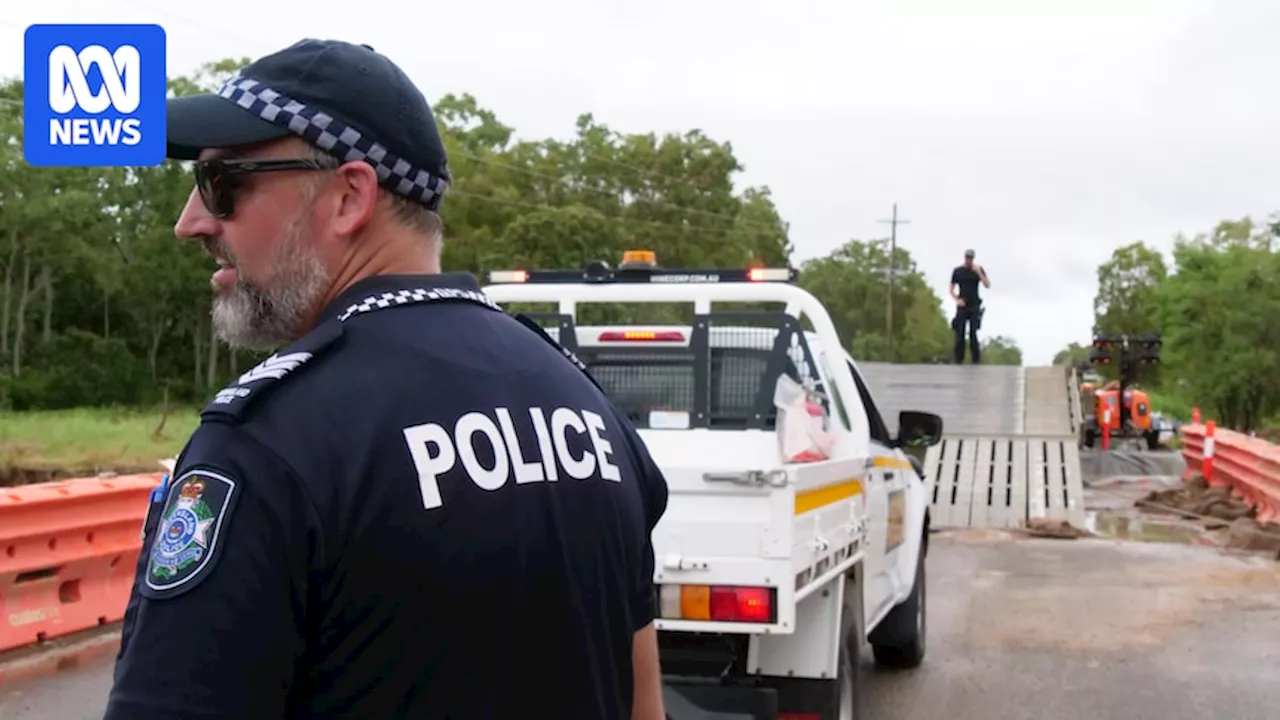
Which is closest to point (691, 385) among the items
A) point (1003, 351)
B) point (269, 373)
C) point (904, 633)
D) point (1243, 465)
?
point (904, 633)

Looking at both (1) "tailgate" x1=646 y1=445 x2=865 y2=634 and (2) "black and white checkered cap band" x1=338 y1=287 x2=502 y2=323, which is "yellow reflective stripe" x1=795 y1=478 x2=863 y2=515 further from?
(2) "black and white checkered cap band" x1=338 y1=287 x2=502 y2=323

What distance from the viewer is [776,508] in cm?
491

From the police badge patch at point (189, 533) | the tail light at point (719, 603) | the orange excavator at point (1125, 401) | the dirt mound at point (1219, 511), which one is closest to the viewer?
the police badge patch at point (189, 533)

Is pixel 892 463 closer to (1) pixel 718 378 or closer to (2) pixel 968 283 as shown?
(1) pixel 718 378

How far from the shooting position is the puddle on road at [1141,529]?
15641mm

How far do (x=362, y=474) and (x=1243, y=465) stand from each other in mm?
17805

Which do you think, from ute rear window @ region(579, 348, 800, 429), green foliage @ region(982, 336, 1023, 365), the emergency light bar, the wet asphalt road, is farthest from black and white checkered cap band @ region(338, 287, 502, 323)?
green foliage @ region(982, 336, 1023, 365)

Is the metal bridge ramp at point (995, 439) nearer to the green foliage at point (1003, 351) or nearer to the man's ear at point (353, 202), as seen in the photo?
the man's ear at point (353, 202)

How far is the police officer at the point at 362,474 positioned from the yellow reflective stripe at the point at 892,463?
5.02 metres

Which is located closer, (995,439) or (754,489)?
(754,489)

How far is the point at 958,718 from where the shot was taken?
7297mm

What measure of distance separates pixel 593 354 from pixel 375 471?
526cm

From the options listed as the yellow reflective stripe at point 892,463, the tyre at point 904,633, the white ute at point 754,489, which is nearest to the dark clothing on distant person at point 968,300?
the white ute at point 754,489

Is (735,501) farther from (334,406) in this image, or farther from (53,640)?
(53,640)
